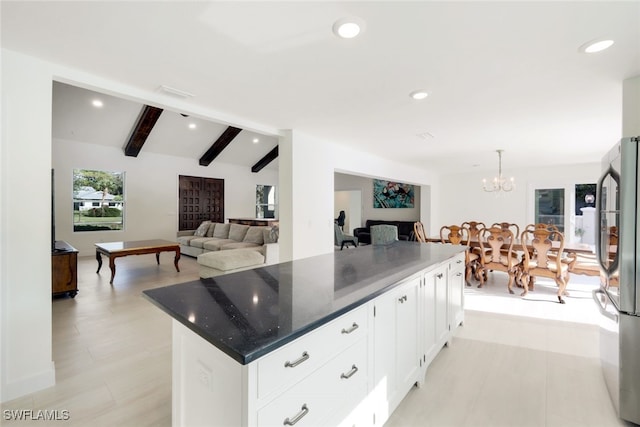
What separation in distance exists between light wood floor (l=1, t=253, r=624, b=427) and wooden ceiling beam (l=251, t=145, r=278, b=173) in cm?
684

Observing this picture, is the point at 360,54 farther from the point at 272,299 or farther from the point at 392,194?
the point at 392,194

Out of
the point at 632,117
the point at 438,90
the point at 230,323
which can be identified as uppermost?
the point at 438,90

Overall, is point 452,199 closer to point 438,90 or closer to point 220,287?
point 438,90

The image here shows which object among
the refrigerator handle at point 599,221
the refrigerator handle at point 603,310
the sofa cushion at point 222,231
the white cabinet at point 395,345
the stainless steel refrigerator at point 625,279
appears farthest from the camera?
the sofa cushion at point 222,231

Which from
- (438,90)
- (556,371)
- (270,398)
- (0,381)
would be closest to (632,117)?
(438,90)

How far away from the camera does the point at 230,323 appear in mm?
1091

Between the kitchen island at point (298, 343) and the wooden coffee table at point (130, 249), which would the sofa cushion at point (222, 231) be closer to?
→ the wooden coffee table at point (130, 249)

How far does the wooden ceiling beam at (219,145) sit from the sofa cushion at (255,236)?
2842 millimetres

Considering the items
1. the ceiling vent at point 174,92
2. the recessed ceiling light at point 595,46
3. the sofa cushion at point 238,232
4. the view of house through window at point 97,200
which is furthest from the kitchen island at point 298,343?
the view of house through window at point 97,200

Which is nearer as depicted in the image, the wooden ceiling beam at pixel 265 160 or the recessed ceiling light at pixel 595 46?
the recessed ceiling light at pixel 595 46

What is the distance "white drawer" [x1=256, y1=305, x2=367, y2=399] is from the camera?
3.22 ft

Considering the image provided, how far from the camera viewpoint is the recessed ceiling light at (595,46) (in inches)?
71.3

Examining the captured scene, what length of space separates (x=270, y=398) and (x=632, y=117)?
3.19 meters

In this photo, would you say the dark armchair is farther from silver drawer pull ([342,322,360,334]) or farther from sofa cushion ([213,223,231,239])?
silver drawer pull ([342,322,360,334])
